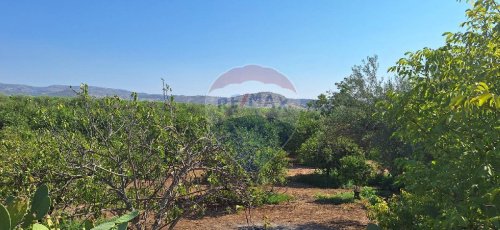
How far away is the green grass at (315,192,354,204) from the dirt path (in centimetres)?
36

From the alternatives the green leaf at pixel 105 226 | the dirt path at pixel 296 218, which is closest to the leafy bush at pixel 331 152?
the dirt path at pixel 296 218

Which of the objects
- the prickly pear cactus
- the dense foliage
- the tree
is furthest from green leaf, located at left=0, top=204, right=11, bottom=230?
the tree

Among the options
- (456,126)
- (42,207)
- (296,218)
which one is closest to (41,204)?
(42,207)

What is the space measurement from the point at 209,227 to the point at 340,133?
7.94 metres

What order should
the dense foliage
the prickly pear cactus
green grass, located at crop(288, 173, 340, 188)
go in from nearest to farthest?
the prickly pear cactus, the dense foliage, green grass, located at crop(288, 173, 340, 188)

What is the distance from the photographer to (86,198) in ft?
19.6

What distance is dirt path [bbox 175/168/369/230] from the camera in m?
10.7

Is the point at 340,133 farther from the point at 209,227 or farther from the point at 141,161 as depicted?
the point at 141,161

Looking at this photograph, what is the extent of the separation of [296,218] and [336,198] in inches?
120

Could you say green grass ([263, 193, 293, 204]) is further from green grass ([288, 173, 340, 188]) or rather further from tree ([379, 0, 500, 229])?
tree ([379, 0, 500, 229])

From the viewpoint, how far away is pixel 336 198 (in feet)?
46.6

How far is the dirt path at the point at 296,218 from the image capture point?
10.7 metres

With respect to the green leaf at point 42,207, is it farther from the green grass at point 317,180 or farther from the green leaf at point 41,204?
the green grass at point 317,180

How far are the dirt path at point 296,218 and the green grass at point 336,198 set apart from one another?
0.36 m
